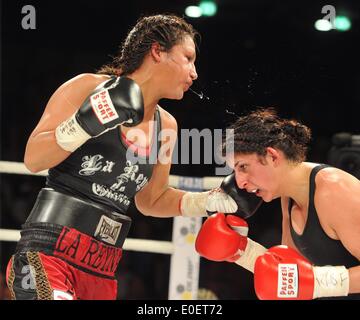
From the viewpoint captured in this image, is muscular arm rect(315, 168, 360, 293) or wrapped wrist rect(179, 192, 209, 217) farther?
wrapped wrist rect(179, 192, 209, 217)

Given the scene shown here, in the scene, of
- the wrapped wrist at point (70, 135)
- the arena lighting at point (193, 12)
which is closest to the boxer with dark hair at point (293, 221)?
the wrapped wrist at point (70, 135)

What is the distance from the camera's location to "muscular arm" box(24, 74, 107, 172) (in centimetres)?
178

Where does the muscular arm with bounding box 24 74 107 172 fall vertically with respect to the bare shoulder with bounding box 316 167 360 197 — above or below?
above

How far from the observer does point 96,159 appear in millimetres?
1861

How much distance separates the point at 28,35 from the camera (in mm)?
3537

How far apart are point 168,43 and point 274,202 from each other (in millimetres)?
1884

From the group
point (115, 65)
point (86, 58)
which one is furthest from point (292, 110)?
point (115, 65)

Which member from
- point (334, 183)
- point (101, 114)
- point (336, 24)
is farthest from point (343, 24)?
point (101, 114)

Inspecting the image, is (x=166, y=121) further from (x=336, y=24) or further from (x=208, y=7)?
(x=336, y=24)

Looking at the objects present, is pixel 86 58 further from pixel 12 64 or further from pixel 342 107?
pixel 342 107

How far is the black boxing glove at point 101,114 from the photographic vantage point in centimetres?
173

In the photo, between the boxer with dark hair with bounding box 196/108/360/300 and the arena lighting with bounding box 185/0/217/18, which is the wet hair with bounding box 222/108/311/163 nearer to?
the boxer with dark hair with bounding box 196/108/360/300

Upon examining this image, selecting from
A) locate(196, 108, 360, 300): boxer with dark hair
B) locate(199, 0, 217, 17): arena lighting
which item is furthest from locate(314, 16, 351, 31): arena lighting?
locate(196, 108, 360, 300): boxer with dark hair
